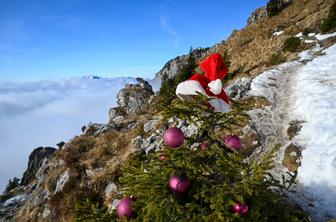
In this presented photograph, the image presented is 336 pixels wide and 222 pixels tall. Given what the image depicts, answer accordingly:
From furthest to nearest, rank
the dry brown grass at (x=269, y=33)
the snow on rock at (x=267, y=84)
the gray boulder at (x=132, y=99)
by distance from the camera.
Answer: the gray boulder at (x=132, y=99)
the dry brown grass at (x=269, y=33)
the snow on rock at (x=267, y=84)

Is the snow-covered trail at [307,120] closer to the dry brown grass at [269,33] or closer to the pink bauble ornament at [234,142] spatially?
the pink bauble ornament at [234,142]

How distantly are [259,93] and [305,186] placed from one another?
760cm

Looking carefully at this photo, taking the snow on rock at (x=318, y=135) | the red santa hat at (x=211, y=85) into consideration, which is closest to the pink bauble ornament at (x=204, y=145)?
the red santa hat at (x=211, y=85)

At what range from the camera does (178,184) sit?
3.58 metres

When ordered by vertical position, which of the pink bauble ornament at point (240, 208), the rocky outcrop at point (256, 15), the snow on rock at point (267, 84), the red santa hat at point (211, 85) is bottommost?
the snow on rock at point (267, 84)

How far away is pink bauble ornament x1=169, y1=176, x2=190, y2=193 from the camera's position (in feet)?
11.8

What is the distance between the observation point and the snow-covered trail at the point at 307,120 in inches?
270

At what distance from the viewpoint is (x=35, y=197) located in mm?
21141

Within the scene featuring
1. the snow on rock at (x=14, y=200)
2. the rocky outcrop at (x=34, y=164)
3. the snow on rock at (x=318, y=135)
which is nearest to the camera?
the snow on rock at (x=318, y=135)

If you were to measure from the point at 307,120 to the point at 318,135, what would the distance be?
1.38 m

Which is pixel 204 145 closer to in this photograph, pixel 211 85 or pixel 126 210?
pixel 211 85

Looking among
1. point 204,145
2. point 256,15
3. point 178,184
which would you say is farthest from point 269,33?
point 178,184

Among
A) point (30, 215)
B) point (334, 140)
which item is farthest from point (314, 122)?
point (30, 215)

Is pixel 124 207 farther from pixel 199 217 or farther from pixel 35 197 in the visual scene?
pixel 35 197
